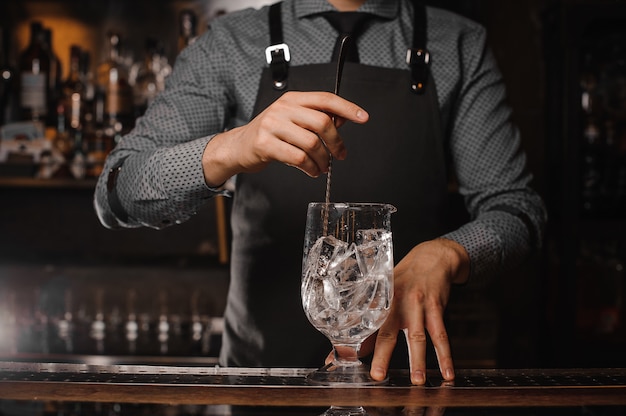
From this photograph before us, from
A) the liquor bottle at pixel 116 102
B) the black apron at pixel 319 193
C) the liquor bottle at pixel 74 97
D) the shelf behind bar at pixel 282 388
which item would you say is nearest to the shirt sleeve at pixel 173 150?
the black apron at pixel 319 193

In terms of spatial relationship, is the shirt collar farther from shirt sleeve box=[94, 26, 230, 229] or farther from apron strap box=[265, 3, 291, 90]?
shirt sleeve box=[94, 26, 230, 229]

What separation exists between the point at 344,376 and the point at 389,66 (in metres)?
0.85

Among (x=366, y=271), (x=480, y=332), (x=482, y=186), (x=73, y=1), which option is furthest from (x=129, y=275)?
(x=366, y=271)

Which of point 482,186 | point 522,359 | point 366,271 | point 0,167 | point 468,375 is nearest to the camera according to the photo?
point 366,271

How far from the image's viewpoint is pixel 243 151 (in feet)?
3.73

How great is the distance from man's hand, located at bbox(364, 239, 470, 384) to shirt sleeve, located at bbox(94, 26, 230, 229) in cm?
38

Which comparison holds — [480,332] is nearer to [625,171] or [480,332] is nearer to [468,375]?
[625,171]

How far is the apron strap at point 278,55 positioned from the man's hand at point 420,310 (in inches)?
21.5

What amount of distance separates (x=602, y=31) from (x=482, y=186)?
134 centimetres

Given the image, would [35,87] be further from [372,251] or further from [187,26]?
[372,251]

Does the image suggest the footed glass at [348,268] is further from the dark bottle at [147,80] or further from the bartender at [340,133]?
the dark bottle at [147,80]

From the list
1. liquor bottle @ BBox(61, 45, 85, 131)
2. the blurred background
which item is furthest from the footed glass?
liquor bottle @ BBox(61, 45, 85, 131)

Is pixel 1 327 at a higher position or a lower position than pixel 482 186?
lower

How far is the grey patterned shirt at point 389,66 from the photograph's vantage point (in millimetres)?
1498
